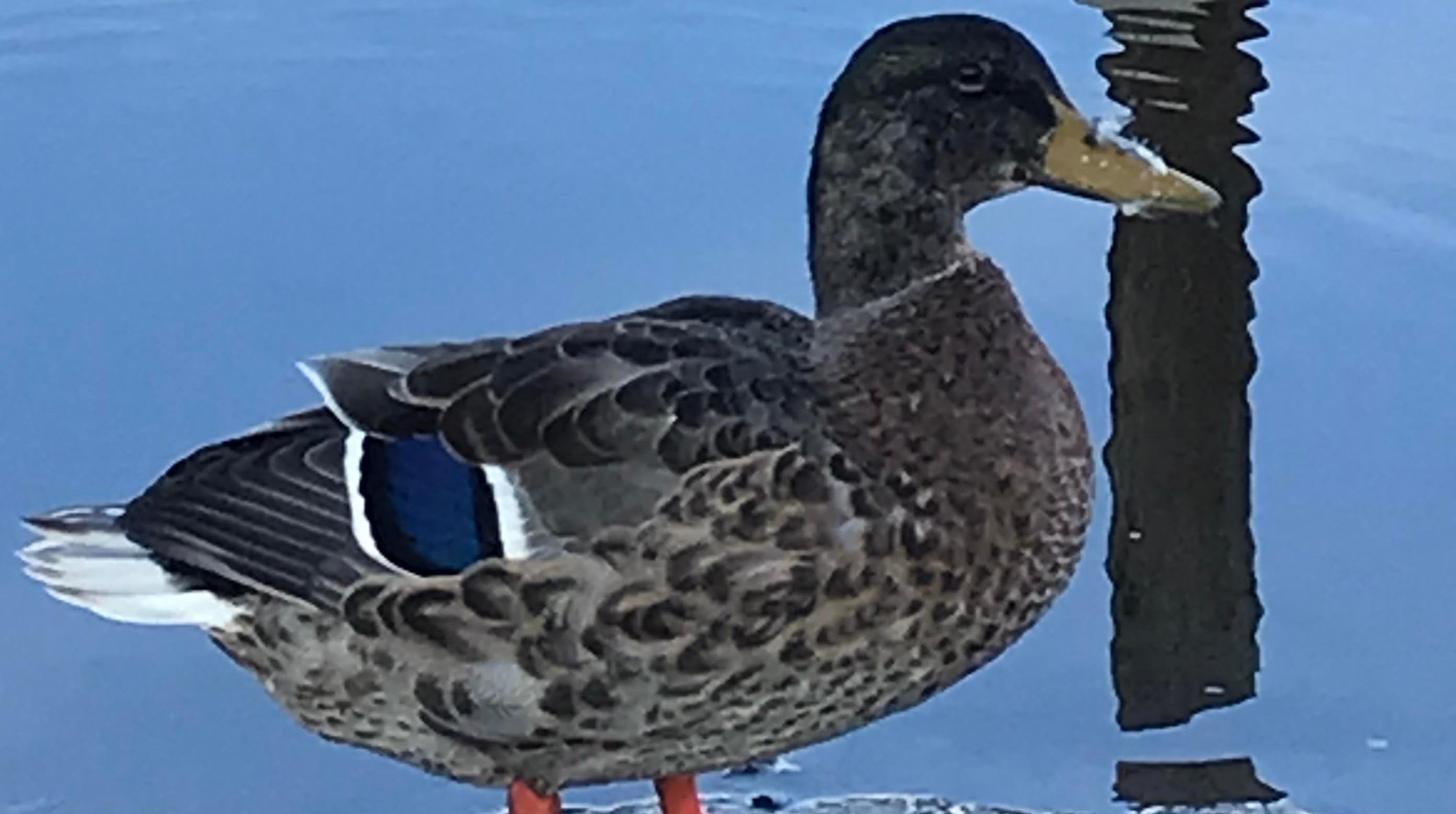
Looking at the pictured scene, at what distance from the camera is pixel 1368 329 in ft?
14.5

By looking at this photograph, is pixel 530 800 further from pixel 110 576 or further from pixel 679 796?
pixel 110 576

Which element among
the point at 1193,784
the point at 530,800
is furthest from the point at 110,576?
the point at 1193,784

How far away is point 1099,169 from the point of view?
120 inches

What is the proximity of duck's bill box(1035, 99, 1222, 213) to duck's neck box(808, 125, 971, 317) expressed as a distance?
0.38 feet

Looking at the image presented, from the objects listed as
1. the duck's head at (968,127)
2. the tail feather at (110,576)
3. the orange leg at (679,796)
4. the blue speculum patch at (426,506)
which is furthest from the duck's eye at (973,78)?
the tail feather at (110,576)

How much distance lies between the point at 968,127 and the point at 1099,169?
0.15 metres

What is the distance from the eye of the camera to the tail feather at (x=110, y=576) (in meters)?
3.07

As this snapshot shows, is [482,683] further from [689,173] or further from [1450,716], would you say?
[689,173]

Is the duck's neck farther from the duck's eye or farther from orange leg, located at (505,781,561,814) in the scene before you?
orange leg, located at (505,781,561,814)

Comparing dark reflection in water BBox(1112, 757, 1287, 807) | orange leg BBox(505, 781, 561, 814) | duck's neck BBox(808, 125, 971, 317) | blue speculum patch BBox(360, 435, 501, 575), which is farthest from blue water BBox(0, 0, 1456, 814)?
duck's neck BBox(808, 125, 971, 317)

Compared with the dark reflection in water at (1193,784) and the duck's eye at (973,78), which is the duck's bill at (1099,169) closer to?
the duck's eye at (973,78)

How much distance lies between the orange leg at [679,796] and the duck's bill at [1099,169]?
0.77 m

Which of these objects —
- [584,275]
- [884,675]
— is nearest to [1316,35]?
[584,275]

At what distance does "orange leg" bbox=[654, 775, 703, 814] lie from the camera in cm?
320
